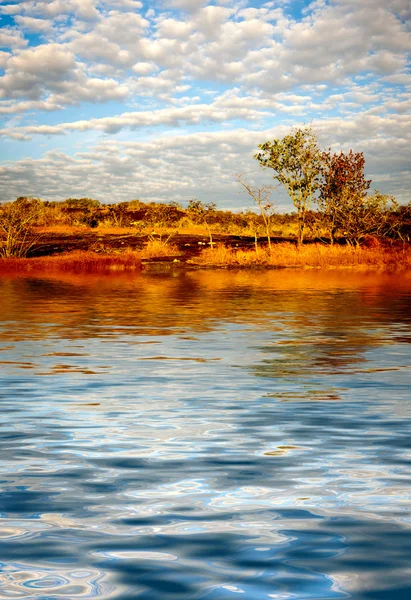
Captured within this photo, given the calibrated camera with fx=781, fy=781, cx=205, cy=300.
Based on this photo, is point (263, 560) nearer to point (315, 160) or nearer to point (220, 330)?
point (220, 330)

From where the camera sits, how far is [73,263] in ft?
149

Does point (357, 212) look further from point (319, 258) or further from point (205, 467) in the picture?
point (205, 467)

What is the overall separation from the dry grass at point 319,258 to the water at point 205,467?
3111 cm

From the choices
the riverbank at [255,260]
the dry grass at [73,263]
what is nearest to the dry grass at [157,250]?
the riverbank at [255,260]

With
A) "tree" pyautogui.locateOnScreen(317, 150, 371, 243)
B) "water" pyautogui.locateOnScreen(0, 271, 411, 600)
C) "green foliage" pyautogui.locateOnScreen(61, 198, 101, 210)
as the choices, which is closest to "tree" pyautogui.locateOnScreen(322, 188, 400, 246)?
"tree" pyautogui.locateOnScreen(317, 150, 371, 243)

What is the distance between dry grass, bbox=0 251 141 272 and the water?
3010 centimetres

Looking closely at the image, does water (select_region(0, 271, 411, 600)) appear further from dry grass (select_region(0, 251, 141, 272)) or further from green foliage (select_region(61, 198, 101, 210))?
green foliage (select_region(61, 198, 101, 210))

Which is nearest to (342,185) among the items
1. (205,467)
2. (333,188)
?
(333,188)

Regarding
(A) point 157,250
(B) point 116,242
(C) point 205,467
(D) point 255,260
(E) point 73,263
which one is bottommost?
(C) point 205,467

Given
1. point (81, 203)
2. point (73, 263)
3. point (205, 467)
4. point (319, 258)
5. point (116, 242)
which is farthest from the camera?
point (81, 203)

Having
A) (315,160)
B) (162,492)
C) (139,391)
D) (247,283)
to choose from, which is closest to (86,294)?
(247,283)

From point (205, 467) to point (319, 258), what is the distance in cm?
4052

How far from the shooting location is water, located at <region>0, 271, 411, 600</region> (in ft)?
11.8

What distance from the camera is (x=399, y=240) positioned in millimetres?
52500
